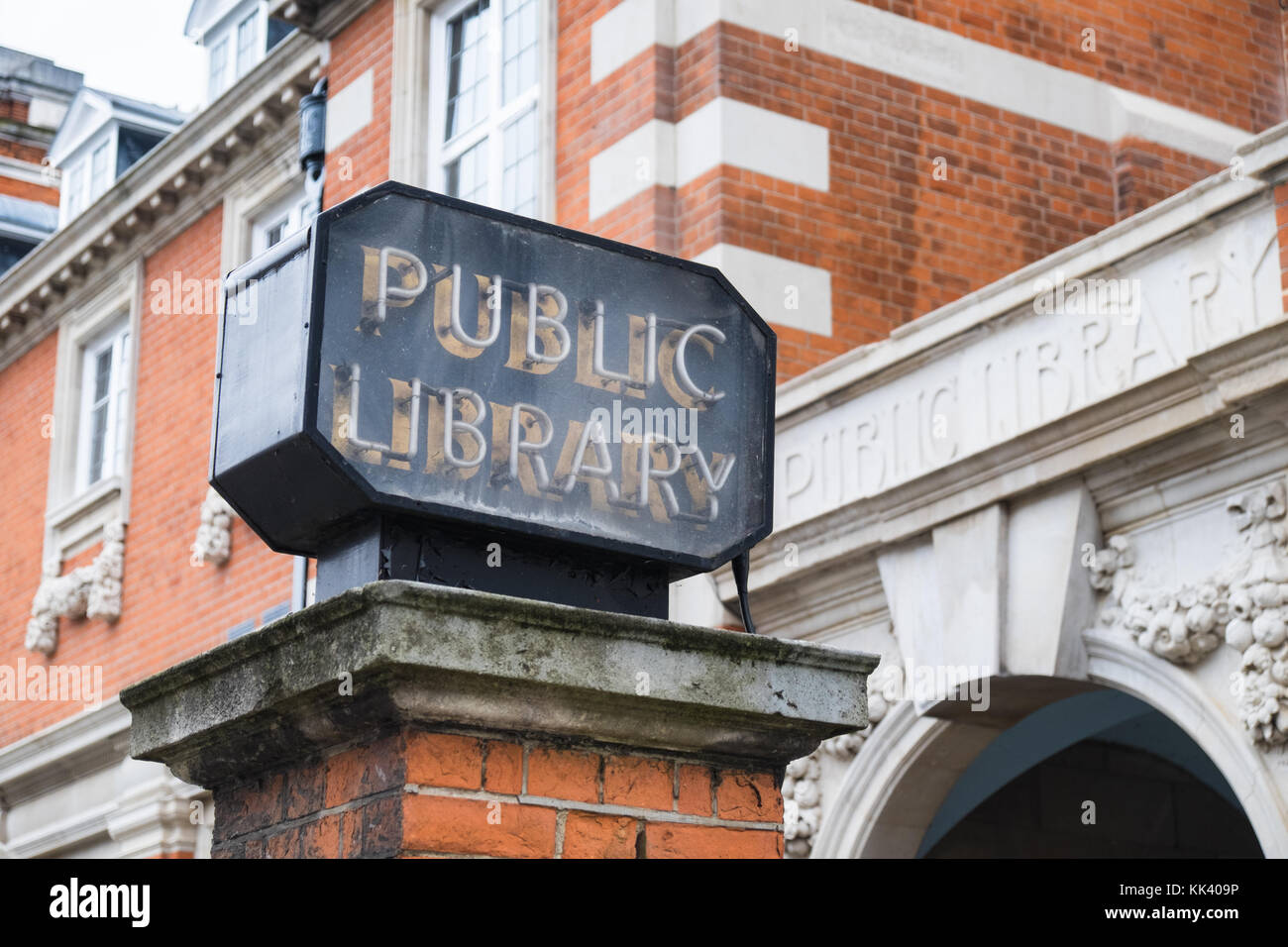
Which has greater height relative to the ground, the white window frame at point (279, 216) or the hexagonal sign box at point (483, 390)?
the white window frame at point (279, 216)

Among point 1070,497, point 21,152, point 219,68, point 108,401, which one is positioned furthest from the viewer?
point 21,152

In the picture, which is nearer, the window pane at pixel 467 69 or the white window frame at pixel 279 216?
the window pane at pixel 467 69

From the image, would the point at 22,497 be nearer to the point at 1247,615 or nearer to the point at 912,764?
the point at 912,764

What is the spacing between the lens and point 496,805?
2.49 meters

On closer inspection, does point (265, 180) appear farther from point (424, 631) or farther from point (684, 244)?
point (424, 631)

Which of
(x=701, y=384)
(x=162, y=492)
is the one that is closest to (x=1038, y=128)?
(x=162, y=492)

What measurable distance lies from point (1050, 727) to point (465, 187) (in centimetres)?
542

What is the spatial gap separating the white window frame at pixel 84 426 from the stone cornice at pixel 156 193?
28 centimetres

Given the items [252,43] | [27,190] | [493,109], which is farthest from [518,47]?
[27,190]

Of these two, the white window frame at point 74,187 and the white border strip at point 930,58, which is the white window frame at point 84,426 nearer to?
the white window frame at point 74,187

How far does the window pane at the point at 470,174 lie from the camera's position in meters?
12.0

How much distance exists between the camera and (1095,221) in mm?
11594

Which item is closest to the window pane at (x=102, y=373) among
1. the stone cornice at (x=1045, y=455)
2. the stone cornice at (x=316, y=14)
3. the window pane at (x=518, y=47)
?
the stone cornice at (x=316, y=14)

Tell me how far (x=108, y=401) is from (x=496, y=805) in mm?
14529
